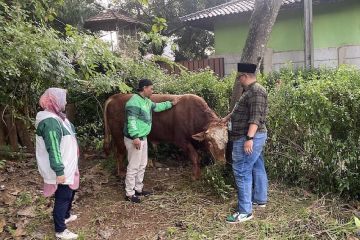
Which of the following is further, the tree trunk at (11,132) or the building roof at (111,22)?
the building roof at (111,22)

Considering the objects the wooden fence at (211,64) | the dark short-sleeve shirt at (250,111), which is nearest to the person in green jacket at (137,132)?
the dark short-sleeve shirt at (250,111)

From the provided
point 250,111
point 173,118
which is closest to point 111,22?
point 173,118

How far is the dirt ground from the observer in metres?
4.29

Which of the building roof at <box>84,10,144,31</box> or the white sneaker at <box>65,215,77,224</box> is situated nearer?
the white sneaker at <box>65,215,77,224</box>

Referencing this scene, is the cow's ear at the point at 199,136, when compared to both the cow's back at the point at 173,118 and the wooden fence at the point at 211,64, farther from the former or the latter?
the wooden fence at the point at 211,64

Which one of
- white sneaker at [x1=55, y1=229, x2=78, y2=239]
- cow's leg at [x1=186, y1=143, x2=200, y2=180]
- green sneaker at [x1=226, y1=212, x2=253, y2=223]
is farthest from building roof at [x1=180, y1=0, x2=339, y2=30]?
white sneaker at [x1=55, y1=229, x2=78, y2=239]

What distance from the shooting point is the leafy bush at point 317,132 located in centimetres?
462

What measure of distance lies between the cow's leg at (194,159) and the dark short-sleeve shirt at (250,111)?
142 cm

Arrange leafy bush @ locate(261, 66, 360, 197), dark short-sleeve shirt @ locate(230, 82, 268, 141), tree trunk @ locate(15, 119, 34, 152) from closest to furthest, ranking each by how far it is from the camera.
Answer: dark short-sleeve shirt @ locate(230, 82, 268, 141)
leafy bush @ locate(261, 66, 360, 197)
tree trunk @ locate(15, 119, 34, 152)

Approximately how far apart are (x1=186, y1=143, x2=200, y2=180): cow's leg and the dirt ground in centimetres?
15

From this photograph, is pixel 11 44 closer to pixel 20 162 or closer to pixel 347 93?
pixel 20 162

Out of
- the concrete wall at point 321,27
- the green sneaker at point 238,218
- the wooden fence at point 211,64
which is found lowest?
the green sneaker at point 238,218

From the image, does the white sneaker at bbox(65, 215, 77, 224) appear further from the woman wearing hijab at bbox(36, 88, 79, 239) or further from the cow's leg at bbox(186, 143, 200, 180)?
the cow's leg at bbox(186, 143, 200, 180)

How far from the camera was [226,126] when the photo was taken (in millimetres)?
5363
